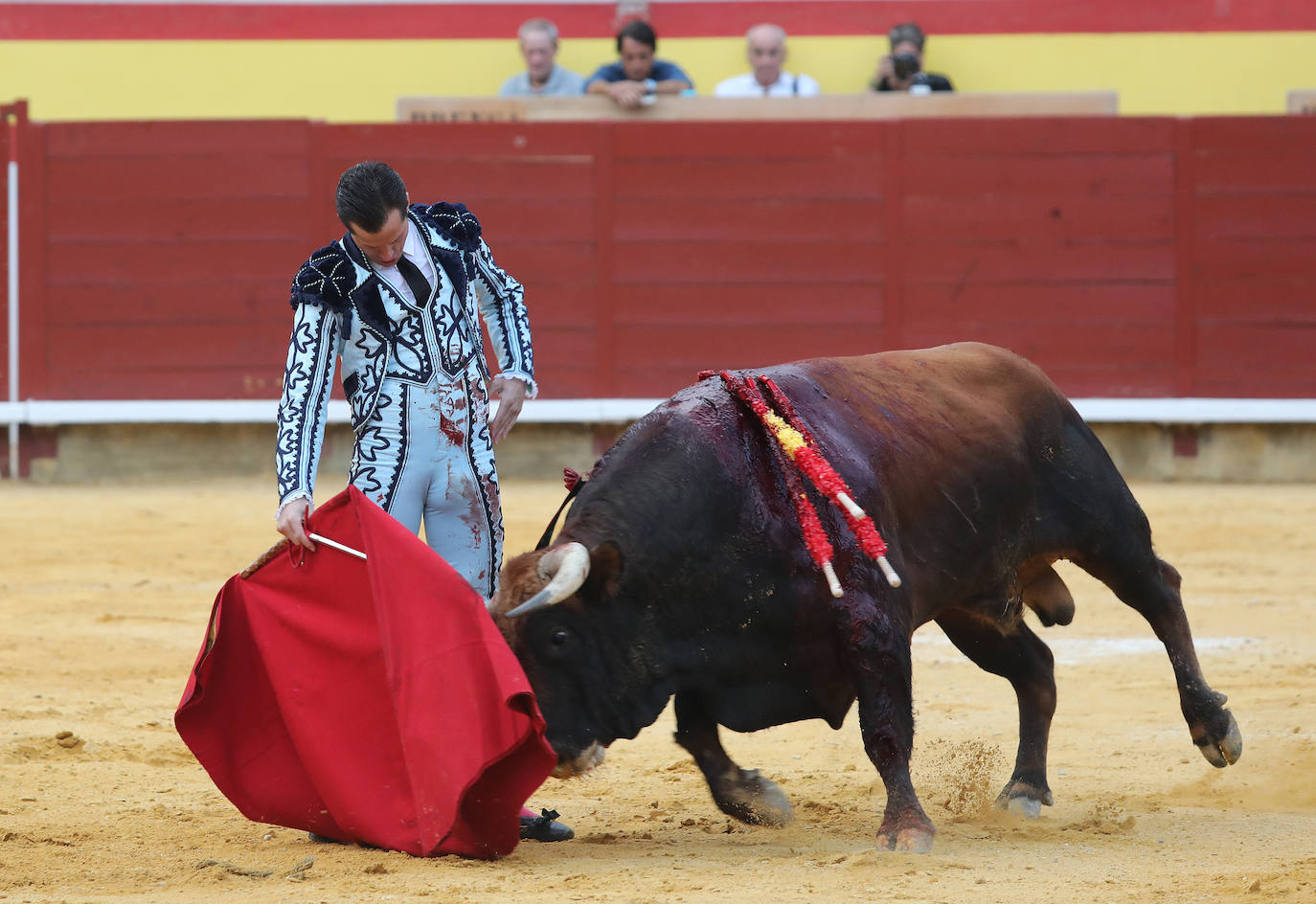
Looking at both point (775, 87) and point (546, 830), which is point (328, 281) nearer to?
point (546, 830)

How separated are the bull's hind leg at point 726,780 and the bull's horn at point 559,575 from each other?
405mm

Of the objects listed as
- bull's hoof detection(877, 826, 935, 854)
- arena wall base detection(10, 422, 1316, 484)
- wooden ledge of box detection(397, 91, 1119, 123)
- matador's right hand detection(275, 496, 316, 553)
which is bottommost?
arena wall base detection(10, 422, 1316, 484)

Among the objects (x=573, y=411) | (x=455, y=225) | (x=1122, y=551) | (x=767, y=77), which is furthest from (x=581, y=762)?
(x=767, y=77)

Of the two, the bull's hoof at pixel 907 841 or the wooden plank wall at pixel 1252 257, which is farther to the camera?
the wooden plank wall at pixel 1252 257

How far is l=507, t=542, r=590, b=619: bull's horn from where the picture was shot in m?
2.80

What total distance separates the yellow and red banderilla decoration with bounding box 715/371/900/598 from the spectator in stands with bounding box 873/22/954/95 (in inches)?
240

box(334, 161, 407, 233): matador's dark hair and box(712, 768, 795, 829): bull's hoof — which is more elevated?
box(334, 161, 407, 233): matador's dark hair

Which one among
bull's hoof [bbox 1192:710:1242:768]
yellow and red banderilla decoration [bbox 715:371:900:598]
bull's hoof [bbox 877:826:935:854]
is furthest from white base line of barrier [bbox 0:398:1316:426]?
bull's hoof [bbox 877:826:935:854]

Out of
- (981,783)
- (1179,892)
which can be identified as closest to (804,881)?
(1179,892)

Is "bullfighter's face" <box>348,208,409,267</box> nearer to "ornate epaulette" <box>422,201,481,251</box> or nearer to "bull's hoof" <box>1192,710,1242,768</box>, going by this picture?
"ornate epaulette" <box>422,201,481,251</box>

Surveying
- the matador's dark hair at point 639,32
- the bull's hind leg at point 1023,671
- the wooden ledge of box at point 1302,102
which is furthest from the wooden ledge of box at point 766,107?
the bull's hind leg at point 1023,671

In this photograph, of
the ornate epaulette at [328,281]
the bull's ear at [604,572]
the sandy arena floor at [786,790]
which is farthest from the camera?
the ornate epaulette at [328,281]

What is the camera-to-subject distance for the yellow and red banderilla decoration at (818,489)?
2900 millimetres

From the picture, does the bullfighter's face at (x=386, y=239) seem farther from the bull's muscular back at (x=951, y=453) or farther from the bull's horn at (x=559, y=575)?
the bull's muscular back at (x=951, y=453)
